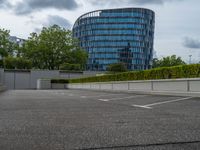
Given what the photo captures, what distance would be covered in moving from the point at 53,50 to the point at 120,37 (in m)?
39.7

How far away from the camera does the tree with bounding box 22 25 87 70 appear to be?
82438 millimetres

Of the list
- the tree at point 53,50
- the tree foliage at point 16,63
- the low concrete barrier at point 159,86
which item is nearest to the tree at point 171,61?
the tree at point 53,50

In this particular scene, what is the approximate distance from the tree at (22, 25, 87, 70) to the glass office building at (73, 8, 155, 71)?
35.7m

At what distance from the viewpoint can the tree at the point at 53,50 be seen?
270 feet

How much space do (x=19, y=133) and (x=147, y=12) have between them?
117209mm

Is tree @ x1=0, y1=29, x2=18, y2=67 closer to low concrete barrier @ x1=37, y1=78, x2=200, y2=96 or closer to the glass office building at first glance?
the glass office building

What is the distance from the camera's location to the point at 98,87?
3303 centimetres

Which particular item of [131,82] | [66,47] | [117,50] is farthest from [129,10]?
[131,82]

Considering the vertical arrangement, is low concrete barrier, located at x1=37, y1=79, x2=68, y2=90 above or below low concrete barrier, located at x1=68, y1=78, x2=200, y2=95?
below

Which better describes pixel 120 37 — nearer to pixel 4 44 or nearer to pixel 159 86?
pixel 4 44

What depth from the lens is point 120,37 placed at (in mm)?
118312

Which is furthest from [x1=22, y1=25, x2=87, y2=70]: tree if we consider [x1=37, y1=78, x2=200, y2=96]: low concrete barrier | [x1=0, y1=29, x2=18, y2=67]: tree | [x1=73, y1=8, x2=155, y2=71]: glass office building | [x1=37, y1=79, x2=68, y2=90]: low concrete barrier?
[x1=37, y1=78, x2=200, y2=96]: low concrete barrier

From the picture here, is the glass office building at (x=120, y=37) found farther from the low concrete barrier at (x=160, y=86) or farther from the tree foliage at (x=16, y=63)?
the low concrete barrier at (x=160, y=86)

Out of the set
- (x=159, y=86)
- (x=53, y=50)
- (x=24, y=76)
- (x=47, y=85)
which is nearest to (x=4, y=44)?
(x=53, y=50)
